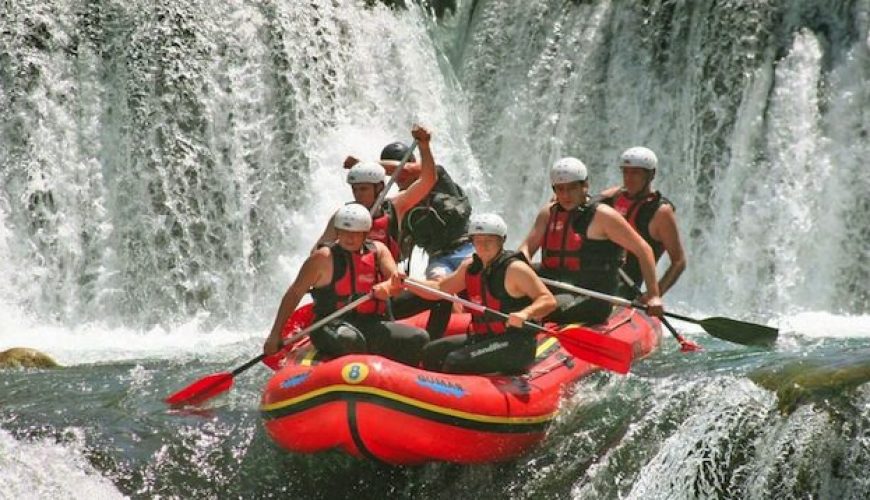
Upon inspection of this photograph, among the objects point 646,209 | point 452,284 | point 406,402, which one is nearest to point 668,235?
point 646,209

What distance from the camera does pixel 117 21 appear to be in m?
13.5

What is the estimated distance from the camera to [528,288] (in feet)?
23.3

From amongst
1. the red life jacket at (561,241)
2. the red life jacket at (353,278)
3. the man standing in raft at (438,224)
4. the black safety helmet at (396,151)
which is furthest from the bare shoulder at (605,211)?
the black safety helmet at (396,151)

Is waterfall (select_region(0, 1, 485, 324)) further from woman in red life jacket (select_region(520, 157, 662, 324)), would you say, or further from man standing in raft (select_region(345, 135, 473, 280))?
woman in red life jacket (select_region(520, 157, 662, 324))

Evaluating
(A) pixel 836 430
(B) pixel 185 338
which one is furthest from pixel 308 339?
(B) pixel 185 338

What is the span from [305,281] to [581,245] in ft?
5.81

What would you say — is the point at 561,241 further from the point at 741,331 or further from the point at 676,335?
the point at 741,331

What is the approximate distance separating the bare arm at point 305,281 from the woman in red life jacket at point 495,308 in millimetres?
713

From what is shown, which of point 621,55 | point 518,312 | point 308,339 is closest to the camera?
point 518,312

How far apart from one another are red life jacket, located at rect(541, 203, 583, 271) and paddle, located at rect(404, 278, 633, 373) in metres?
0.95

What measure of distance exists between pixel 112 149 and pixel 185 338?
7.41 feet

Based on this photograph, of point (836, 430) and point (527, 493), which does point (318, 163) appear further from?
point (836, 430)

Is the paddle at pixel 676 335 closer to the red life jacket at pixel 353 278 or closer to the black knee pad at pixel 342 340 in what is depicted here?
the red life jacket at pixel 353 278

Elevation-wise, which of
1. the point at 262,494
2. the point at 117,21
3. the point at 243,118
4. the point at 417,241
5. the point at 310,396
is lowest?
the point at 262,494
